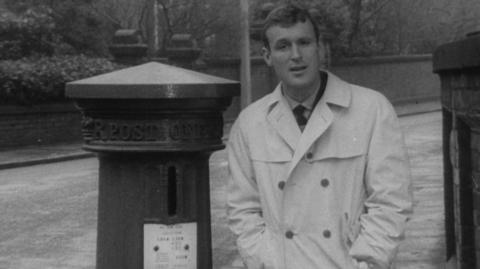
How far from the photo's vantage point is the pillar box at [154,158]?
146 inches

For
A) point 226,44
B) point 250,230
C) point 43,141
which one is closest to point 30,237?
point 250,230

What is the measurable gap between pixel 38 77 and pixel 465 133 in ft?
60.3

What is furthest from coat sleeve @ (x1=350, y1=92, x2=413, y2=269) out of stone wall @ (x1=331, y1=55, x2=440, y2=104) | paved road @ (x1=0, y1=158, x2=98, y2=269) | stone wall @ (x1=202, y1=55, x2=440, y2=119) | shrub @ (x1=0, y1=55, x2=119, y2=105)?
stone wall @ (x1=331, y1=55, x2=440, y2=104)

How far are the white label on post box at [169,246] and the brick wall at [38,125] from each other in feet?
60.0

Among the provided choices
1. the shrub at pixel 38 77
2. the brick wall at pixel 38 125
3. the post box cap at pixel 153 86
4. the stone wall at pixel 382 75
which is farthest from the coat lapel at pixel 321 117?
the stone wall at pixel 382 75

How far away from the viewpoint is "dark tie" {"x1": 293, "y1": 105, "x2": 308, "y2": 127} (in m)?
3.28

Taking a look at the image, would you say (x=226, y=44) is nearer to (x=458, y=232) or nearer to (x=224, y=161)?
(x=224, y=161)

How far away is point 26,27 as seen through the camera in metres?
25.1

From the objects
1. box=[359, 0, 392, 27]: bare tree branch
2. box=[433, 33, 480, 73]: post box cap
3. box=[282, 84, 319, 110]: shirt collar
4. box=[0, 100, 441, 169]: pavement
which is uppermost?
box=[359, 0, 392, 27]: bare tree branch

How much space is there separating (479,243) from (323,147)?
196 cm

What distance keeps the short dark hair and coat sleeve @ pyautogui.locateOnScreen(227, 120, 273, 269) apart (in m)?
0.36

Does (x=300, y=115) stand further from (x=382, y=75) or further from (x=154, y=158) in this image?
(x=382, y=75)

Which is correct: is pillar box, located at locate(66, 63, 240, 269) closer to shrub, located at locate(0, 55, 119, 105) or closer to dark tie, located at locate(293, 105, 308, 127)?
dark tie, located at locate(293, 105, 308, 127)

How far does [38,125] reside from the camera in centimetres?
2269
